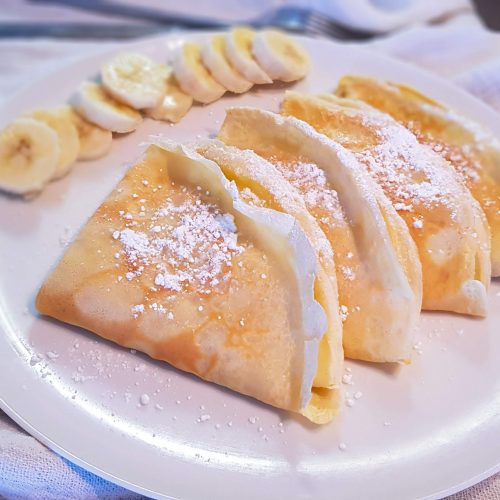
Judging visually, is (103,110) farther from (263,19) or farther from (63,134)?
(263,19)

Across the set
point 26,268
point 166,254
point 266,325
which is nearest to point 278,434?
point 266,325

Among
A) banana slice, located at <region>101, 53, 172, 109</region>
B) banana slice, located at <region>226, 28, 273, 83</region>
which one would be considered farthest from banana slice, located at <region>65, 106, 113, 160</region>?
banana slice, located at <region>226, 28, 273, 83</region>

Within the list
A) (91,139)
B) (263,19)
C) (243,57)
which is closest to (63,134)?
Result: (91,139)

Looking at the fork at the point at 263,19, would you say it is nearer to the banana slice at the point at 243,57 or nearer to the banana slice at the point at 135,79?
the banana slice at the point at 243,57

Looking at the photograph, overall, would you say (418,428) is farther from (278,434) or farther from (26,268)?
(26,268)


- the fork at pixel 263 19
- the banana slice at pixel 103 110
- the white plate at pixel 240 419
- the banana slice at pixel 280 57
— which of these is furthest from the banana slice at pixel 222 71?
the white plate at pixel 240 419

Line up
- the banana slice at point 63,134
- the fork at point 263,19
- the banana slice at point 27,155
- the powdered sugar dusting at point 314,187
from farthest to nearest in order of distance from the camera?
1. the fork at point 263,19
2. the banana slice at point 63,134
3. the banana slice at point 27,155
4. the powdered sugar dusting at point 314,187

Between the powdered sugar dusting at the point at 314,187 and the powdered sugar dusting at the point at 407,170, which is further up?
the powdered sugar dusting at the point at 407,170
